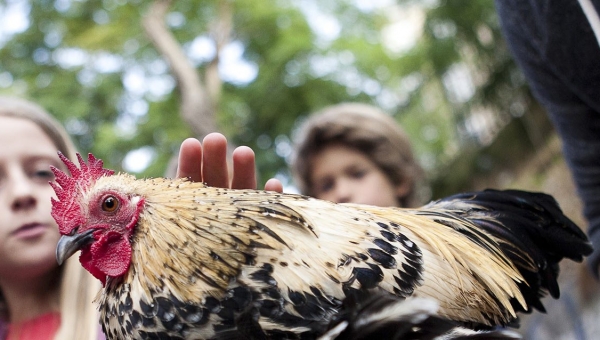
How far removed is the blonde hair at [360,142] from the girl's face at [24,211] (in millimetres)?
1510

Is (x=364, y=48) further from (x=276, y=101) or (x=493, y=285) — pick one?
(x=493, y=285)

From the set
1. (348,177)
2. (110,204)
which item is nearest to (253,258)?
(110,204)

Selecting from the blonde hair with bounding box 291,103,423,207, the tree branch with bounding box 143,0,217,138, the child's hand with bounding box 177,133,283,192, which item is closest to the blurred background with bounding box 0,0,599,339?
the tree branch with bounding box 143,0,217,138

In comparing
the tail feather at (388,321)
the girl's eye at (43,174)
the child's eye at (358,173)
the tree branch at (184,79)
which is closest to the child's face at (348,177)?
the child's eye at (358,173)

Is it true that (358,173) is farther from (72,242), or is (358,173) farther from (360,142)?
(72,242)

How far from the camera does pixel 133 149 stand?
266 inches

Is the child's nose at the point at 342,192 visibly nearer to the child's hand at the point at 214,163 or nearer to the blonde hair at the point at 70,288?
the child's hand at the point at 214,163

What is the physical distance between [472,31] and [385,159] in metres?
4.64

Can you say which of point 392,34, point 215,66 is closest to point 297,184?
point 215,66

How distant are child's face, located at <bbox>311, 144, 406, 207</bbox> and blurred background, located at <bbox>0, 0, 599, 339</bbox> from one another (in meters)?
3.15

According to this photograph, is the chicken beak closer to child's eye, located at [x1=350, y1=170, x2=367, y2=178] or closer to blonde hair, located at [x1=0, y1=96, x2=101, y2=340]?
blonde hair, located at [x1=0, y1=96, x2=101, y2=340]

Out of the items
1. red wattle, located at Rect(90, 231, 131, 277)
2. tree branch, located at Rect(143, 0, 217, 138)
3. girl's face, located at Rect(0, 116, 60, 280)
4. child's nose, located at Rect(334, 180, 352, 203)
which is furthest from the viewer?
tree branch, located at Rect(143, 0, 217, 138)

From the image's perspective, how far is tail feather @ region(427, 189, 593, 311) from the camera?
1506 millimetres

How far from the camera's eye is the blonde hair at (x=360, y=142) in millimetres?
2994
